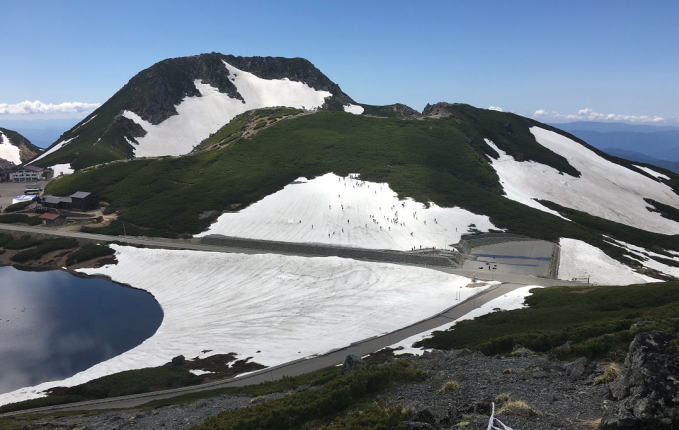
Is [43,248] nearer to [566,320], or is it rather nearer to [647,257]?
[566,320]

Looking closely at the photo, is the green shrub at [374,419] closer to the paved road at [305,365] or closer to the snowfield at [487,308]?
the paved road at [305,365]

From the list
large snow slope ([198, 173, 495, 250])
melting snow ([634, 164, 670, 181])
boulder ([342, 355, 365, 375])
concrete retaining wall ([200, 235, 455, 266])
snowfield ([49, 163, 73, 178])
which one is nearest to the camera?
boulder ([342, 355, 365, 375])

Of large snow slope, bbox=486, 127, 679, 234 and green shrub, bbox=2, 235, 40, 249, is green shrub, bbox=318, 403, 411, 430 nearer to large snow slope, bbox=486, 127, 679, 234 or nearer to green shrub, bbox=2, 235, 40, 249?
green shrub, bbox=2, 235, 40, 249

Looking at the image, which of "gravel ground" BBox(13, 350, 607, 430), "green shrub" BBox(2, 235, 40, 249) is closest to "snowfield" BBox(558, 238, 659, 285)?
"gravel ground" BBox(13, 350, 607, 430)

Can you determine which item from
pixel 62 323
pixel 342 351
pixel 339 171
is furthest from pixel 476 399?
pixel 339 171

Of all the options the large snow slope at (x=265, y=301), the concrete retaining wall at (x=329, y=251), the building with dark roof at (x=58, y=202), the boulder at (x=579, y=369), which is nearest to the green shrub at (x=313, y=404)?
the boulder at (x=579, y=369)
